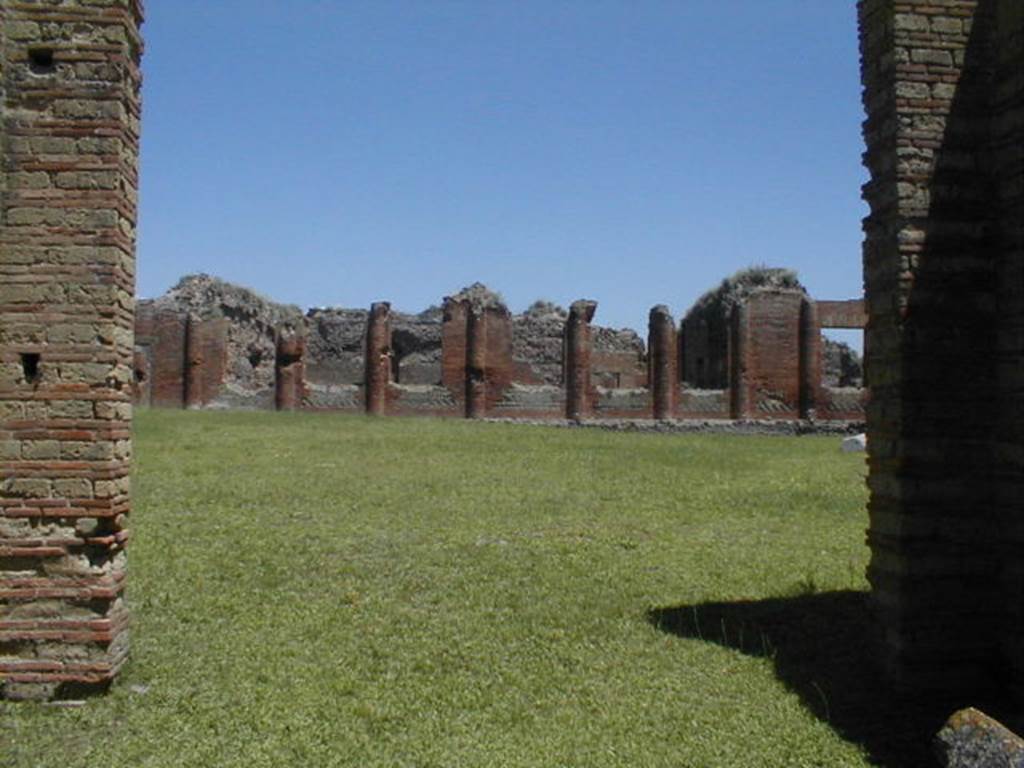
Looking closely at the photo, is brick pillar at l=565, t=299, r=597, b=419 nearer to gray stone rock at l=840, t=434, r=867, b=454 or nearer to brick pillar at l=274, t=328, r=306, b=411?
brick pillar at l=274, t=328, r=306, b=411

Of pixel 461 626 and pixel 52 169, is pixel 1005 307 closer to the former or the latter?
pixel 461 626

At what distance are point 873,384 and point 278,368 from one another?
1055 inches

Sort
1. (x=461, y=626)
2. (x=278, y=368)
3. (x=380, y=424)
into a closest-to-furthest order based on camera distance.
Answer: (x=461, y=626) < (x=380, y=424) < (x=278, y=368)

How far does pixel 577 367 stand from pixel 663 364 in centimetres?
274

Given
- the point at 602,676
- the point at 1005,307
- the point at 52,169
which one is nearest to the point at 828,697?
the point at 602,676

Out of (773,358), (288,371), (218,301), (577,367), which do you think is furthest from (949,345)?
(218,301)

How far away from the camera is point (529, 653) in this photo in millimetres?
7020

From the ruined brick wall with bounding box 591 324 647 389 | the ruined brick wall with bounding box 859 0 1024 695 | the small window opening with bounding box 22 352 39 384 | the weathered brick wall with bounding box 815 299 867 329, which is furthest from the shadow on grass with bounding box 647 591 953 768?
the ruined brick wall with bounding box 591 324 647 389

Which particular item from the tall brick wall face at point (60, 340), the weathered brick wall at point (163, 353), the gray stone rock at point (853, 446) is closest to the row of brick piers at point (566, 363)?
the weathered brick wall at point (163, 353)

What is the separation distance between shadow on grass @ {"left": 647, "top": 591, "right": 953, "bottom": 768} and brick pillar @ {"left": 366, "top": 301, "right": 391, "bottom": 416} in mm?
24027

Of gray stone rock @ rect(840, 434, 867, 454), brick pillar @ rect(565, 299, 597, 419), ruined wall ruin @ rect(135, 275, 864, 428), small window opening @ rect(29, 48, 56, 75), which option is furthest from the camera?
ruined wall ruin @ rect(135, 275, 864, 428)

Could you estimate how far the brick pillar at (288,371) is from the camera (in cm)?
3142

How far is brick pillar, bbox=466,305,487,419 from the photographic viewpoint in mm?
31625

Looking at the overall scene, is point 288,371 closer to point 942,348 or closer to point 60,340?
point 60,340
